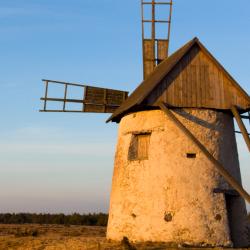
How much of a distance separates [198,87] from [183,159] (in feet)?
7.66

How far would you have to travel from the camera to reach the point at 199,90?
14.2m

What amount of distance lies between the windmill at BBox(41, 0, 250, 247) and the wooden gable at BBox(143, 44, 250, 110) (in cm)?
3

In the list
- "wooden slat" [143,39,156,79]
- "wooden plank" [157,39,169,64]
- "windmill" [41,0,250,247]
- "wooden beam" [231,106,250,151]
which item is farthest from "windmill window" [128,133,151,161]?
"wooden plank" [157,39,169,64]

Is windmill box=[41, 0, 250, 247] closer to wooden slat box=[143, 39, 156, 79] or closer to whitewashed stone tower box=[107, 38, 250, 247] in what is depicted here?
whitewashed stone tower box=[107, 38, 250, 247]

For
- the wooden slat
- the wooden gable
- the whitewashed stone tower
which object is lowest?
the whitewashed stone tower

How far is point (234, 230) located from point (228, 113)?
366 cm

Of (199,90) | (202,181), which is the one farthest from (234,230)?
(199,90)

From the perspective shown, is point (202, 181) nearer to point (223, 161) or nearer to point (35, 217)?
point (223, 161)

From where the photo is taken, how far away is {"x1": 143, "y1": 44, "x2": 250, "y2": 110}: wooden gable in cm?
1395

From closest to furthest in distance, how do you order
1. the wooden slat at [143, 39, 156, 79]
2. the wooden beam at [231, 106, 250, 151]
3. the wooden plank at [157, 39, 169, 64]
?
the wooden beam at [231, 106, 250, 151], the wooden slat at [143, 39, 156, 79], the wooden plank at [157, 39, 169, 64]

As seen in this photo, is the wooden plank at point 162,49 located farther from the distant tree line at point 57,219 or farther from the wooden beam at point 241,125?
the distant tree line at point 57,219

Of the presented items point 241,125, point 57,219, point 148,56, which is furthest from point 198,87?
point 57,219

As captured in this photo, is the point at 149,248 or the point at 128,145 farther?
the point at 128,145

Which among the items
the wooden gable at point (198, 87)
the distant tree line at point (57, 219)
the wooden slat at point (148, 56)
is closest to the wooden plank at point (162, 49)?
the wooden slat at point (148, 56)
